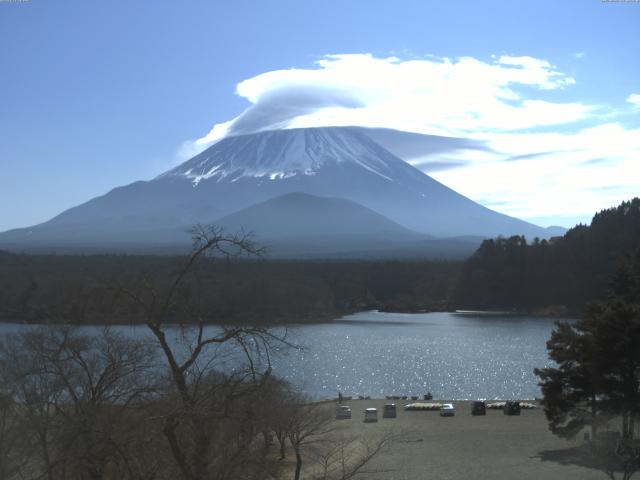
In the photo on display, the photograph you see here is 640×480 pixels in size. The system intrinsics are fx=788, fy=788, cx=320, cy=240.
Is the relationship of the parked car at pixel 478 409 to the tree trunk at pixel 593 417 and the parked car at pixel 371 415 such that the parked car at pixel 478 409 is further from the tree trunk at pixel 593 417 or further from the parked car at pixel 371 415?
the tree trunk at pixel 593 417

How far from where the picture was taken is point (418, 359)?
35250mm

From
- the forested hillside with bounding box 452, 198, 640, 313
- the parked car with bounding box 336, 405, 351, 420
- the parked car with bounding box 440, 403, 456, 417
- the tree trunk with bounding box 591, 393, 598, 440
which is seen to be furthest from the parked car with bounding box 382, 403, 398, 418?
the forested hillside with bounding box 452, 198, 640, 313

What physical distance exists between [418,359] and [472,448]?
19.4 meters

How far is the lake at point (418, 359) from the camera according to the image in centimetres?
2720

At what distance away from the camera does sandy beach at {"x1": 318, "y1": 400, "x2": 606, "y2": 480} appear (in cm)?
1346

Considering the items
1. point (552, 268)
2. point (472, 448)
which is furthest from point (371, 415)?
point (552, 268)

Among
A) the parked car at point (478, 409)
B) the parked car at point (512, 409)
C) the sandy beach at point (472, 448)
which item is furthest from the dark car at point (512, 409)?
the parked car at point (478, 409)

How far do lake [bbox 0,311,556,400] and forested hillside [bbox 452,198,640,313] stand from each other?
30.4ft

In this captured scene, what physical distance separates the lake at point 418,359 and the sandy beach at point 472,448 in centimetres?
299

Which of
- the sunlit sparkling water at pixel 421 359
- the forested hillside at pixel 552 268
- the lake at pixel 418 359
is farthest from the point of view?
the forested hillside at pixel 552 268

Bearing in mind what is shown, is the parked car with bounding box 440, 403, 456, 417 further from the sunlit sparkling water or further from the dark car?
the sunlit sparkling water

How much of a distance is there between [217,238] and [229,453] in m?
2.35

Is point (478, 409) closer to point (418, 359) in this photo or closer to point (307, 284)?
point (418, 359)

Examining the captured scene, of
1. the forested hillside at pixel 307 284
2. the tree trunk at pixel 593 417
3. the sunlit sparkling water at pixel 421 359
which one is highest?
the forested hillside at pixel 307 284
